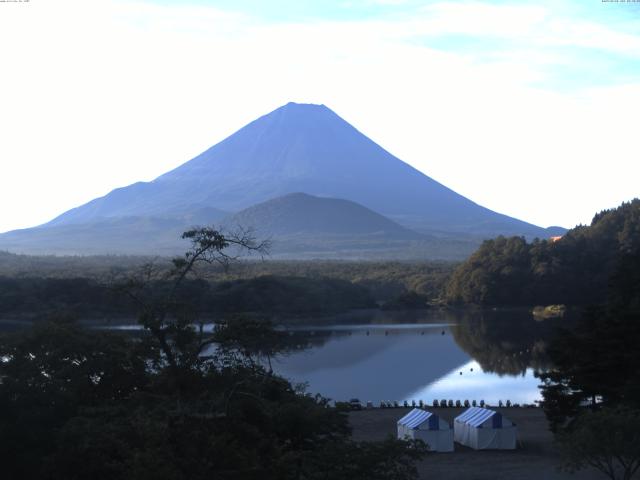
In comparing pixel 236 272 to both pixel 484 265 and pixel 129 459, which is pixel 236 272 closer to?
pixel 484 265

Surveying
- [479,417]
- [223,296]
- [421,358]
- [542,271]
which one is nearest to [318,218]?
[542,271]

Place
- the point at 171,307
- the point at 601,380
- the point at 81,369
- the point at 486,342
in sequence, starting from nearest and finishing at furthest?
the point at 171,307, the point at 81,369, the point at 601,380, the point at 486,342

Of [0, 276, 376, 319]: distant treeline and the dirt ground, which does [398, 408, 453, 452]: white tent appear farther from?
[0, 276, 376, 319]: distant treeline

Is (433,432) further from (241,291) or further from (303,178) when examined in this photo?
(303,178)

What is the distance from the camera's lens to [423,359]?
27188 mm

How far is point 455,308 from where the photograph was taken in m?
45.1

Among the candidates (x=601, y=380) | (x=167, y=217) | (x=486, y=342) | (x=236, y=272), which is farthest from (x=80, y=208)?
(x=601, y=380)

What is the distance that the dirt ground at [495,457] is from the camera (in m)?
13.0

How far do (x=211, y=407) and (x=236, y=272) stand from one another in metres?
43.8

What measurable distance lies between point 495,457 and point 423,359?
1288 cm

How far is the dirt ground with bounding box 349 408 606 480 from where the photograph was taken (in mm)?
12977

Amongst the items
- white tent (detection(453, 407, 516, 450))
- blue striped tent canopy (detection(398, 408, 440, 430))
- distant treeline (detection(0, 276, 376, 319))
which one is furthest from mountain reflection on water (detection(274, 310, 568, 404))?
white tent (detection(453, 407, 516, 450))

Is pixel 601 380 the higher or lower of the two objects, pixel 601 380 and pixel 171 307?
the lower

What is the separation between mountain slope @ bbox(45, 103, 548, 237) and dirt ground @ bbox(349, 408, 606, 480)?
103 metres
